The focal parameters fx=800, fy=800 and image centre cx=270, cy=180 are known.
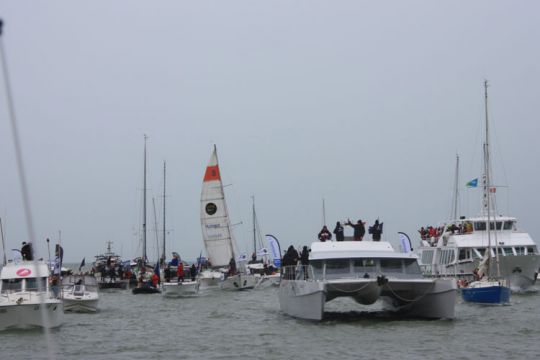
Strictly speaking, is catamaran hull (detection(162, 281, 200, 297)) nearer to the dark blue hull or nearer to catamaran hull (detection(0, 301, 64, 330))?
the dark blue hull

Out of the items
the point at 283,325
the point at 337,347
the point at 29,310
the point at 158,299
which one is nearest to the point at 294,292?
the point at 283,325

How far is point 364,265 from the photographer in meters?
28.1

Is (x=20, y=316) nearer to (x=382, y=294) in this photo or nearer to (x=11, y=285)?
(x=11, y=285)

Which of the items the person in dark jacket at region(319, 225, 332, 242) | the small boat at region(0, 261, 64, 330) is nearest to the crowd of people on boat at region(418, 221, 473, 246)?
the person in dark jacket at region(319, 225, 332, 242)

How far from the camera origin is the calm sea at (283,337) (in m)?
21.7

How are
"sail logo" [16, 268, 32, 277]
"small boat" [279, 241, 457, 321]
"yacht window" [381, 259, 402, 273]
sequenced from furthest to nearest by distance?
"sail logo" [16, 268, 32, 277] → "yacht window" [381, 259, 402, 273] → "small boat" [279, 241, 457, 321]

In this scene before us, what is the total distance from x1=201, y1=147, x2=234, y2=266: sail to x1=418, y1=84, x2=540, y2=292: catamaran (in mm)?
15538

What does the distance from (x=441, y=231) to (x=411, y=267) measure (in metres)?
31.9

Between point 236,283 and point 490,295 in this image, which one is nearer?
point 490,295

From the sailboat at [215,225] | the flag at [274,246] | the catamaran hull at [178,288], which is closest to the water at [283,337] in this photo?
the catamaran hull at [178,288]

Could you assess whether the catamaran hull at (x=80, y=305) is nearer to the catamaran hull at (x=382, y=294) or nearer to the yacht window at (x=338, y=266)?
the catamaran hull at (x=382, y=294)

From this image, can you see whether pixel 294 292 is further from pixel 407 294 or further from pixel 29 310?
pixel 29 310

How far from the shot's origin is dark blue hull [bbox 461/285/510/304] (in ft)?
116

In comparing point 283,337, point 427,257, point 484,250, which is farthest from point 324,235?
point 427,257
